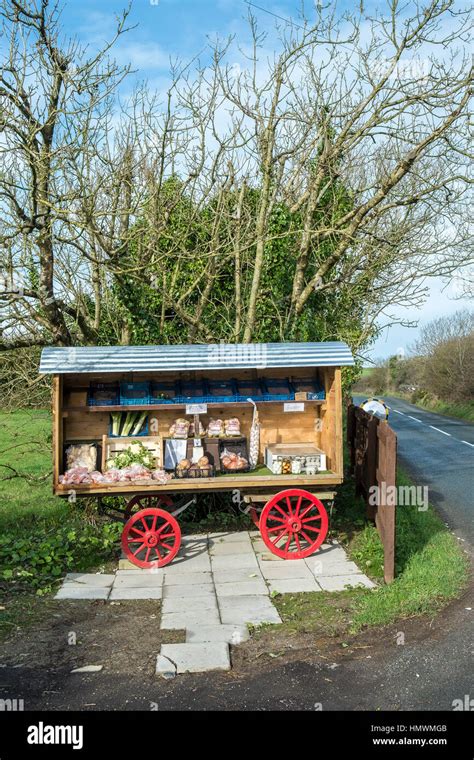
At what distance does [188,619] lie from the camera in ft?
24.2

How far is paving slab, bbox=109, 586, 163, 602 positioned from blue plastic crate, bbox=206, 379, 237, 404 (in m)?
2.92

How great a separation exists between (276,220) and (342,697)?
9.46 m

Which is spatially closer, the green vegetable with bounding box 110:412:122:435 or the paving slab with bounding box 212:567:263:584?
the paving slab with bounding box 212:567:263:584

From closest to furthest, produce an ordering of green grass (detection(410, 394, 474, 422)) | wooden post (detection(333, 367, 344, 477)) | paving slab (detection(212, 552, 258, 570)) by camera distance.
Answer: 1. paving slab (detection(212, 552, 258, 570))
2. wooden post (detection(333, 367, 344, 477))
3. green grass (detection(410, 394, 474, 422))

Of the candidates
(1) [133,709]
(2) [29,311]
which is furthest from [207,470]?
(1) [133,709]

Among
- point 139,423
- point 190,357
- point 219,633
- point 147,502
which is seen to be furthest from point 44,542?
point 219,633

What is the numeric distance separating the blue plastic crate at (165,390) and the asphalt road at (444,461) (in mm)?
4861

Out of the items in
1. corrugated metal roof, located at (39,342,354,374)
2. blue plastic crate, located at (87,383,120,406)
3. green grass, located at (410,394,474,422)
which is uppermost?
corrugated metal roof, located at (39,342,354,374)

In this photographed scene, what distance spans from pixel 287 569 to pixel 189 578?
1.30 m

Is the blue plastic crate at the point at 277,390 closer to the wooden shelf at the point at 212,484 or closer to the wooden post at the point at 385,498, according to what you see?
the wooden shelf at the point at 212,484

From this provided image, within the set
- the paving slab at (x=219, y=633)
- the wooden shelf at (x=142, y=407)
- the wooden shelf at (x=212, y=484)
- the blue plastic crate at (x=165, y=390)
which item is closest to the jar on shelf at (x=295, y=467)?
the wooden shelf at (x=212, y=484)

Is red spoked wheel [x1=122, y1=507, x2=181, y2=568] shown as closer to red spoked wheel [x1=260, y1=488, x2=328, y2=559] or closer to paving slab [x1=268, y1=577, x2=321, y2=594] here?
red spoked wheel [x1=260, y1=488, x2=328, y2=559]

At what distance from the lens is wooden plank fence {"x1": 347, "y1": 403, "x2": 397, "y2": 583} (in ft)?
27.4

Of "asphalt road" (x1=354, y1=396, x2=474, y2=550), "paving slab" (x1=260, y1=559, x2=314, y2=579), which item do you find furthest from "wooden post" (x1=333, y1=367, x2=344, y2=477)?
"asphalt road" (x1=354, y1=396, x2=474, y2=550)
